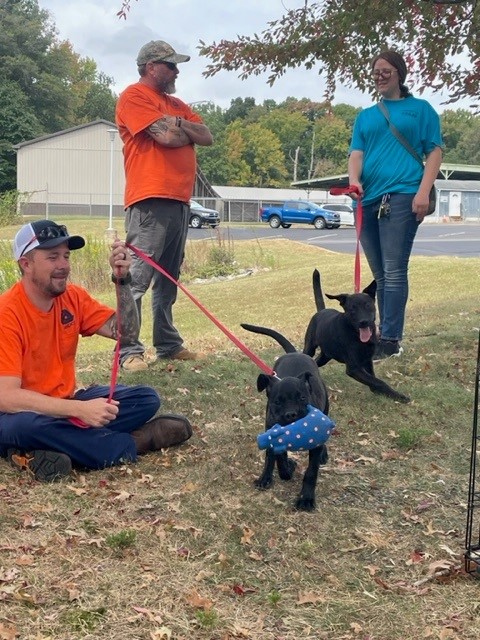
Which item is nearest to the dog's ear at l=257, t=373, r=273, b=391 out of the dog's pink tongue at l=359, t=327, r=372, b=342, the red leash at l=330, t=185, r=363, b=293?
the dog's pink tongue at l=359, t=327, r=372, b=342

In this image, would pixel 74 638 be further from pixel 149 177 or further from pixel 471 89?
pixel 471 89

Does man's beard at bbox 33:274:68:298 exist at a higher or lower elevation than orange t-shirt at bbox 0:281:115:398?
higher

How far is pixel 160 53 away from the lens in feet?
18.9

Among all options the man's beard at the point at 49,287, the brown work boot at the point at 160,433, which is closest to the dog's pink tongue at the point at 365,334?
the brown work boot at the point at 160,433

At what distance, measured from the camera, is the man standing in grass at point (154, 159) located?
19.0 ft

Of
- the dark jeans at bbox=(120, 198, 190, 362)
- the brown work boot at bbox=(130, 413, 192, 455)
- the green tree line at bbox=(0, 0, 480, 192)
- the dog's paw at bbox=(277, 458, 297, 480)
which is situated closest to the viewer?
the dog's paw at bbox=(277, 458, 297, 480)

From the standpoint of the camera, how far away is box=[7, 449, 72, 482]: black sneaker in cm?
404

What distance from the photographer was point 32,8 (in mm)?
74562

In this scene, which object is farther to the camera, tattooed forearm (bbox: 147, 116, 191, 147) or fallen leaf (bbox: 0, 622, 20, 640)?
tattooed forearm (bbox: 147, 116, 191, 147)

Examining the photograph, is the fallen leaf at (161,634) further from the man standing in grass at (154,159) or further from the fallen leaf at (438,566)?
the man standing in grass at (154,159)

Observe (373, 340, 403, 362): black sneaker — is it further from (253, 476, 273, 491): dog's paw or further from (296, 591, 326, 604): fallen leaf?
(296, 591, 326, 604): fallen leaf

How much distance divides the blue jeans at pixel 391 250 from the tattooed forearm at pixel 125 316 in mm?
2363

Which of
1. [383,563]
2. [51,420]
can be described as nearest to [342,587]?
[383,563]

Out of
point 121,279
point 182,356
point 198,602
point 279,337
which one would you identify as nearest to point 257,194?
point 182,356
